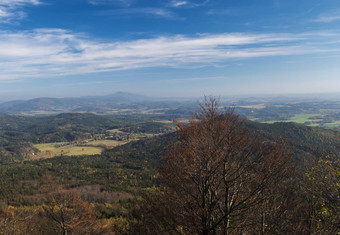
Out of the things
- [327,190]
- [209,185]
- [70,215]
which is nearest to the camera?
[209,185]

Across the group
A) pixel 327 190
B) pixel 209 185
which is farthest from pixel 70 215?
pixel 327 190

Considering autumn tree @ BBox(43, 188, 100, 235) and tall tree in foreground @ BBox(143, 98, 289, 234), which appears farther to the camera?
autumn tree @ BBox(43, 188, 100, 235)

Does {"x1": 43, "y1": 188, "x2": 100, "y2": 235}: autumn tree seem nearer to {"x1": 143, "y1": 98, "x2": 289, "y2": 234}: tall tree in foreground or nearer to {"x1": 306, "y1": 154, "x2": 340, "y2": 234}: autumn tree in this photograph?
{"x1": 143, "y1": 98, "x2": 289, "y2": 234}: tall tree in foreground

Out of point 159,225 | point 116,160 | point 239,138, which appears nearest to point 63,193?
point 159,225

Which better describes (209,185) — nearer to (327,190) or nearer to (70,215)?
(327,190)

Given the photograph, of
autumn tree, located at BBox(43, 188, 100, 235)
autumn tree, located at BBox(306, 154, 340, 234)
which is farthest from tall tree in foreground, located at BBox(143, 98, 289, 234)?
autumn tree, located at BBox(43, 188, 100, 235)

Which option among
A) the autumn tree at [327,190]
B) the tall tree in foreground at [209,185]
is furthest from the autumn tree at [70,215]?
the autumn tree at [327,190]

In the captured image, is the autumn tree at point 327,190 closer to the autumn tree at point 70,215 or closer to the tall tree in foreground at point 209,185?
the tall tree in foreground at point 209,185

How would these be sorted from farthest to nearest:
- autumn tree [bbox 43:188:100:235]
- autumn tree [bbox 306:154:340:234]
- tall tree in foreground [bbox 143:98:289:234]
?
1. autumn tree [bbox 43:188:100:235]
2. autumn tree [bbox 306:154:340:234]
3. tall tree in foreground [bbox 143:98:289:234]
